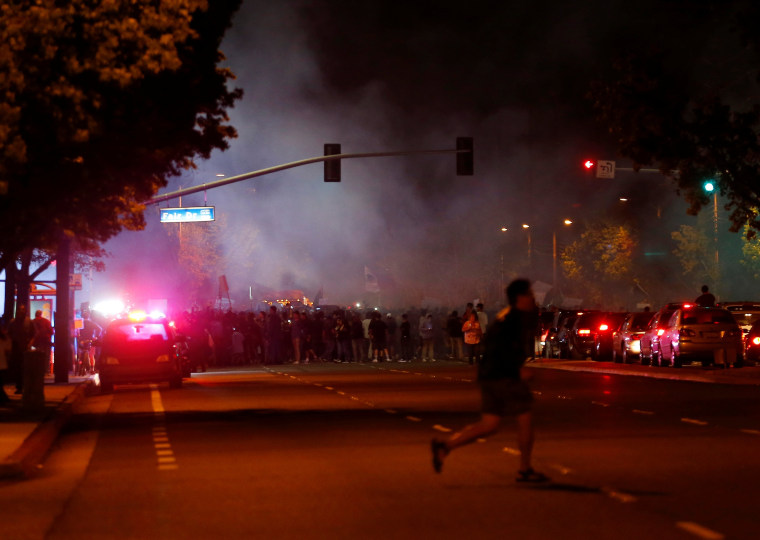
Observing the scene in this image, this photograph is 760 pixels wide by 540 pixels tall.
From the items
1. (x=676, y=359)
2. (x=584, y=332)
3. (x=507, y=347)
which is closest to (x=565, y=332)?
(x=584, y=332)

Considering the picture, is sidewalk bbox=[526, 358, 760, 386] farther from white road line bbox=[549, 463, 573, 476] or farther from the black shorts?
the black shorts

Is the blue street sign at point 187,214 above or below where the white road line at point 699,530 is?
above

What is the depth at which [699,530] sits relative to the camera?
360 inches

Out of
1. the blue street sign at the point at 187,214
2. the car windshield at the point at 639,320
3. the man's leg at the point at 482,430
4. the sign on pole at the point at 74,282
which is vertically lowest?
the man's leg at the point at 482,430

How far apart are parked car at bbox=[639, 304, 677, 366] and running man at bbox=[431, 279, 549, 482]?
2746 centimetres

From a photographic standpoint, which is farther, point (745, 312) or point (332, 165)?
point (745, 312)

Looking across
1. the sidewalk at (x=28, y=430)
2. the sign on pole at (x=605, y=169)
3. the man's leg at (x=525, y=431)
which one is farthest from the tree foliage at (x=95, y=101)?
the sign on pole at (x=605, y=169)

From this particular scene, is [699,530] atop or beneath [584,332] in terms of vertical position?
beneath

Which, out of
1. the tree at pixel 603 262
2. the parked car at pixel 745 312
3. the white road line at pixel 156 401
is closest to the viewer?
the white road line at pixel 156 401

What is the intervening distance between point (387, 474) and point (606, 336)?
34.6 metres

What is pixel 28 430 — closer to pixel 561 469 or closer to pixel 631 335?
pixel 561 469

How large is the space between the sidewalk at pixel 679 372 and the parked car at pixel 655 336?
19.0 inches

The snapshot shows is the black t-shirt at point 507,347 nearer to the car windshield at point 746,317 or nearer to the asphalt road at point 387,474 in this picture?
the asphalt road at point 387,474

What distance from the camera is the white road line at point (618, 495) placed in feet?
35.3
